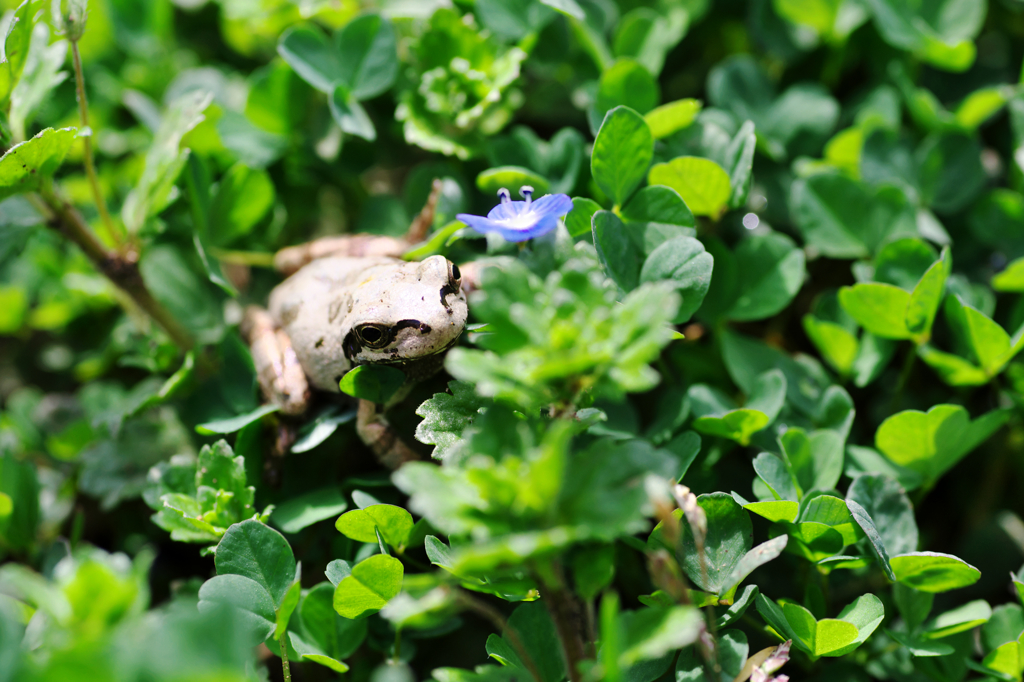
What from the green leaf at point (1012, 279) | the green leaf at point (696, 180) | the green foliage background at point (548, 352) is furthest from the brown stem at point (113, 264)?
the green leaf at point (1012, 279)

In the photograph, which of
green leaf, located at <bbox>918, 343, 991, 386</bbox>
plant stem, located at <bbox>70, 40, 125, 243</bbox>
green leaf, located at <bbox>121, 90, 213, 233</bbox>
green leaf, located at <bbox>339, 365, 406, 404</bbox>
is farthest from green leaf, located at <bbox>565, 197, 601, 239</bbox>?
plant stem, located at <bbox>70, 40, 125, 243</bbox>

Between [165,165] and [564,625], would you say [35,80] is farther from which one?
[564,625]

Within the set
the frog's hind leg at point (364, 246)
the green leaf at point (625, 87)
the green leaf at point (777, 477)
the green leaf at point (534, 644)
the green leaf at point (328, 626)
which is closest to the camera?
the green leaf at point (534, 644)

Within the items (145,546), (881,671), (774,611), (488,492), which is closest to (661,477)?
(488,492)

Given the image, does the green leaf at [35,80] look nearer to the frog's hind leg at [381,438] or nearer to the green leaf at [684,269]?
the frog's hind leg at [381,438]

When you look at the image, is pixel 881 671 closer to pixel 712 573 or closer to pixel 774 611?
pixel 774 611

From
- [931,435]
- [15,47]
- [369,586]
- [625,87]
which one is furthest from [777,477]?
[15,47]

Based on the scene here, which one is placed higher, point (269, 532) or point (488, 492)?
point (488, 492)
